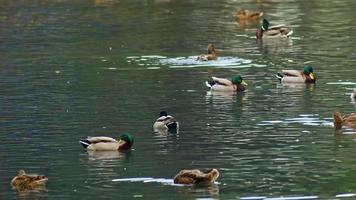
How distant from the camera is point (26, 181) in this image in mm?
24922

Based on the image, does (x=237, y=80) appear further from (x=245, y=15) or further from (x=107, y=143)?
(x=245, y=15)

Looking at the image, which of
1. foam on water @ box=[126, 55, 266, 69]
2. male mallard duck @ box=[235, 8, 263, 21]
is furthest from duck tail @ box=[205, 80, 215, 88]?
male mallard duck @ box=[235, 8, 263, 21]

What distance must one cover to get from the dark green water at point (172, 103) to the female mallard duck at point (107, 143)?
0.20 meters

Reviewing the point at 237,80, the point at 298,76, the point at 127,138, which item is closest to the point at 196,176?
the point at 127,138

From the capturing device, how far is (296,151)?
28.1 m

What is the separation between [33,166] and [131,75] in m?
14.5

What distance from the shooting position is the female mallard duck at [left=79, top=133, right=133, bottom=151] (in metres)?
29.0

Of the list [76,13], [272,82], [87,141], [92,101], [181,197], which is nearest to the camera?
[181,197]

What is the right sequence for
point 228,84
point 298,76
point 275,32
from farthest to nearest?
point 275,32 < point 298,76 < point 228,84

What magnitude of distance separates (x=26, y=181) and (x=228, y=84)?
46.5ft

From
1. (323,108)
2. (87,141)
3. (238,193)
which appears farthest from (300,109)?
(238,193)

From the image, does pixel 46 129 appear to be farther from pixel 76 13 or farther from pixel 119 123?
pixel 76 13

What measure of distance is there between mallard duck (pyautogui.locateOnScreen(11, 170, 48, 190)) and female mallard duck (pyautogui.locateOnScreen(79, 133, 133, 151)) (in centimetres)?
374

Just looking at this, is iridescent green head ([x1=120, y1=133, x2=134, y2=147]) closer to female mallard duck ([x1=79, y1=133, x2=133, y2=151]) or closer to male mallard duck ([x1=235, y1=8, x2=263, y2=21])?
female mallard duck ([x1=79, y1=133, x2=133, y2=151])
